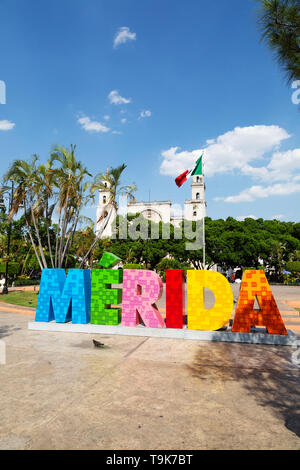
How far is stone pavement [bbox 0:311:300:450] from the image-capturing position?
401 cm

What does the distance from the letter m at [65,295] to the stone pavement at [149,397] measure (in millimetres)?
2089

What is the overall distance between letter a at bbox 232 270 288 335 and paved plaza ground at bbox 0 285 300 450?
2.27 feet

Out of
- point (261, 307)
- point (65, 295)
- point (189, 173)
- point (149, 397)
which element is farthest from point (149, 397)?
point (189, 173)

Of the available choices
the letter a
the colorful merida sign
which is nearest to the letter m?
the colorful merida sign

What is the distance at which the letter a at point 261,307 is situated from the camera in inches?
364

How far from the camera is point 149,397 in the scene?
531cm

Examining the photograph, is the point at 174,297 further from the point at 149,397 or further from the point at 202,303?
the point at 149,397

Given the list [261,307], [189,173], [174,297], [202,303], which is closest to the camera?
[261,307]

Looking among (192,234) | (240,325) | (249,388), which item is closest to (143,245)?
(192,234)

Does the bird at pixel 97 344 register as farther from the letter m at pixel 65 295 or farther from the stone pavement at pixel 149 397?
the letter m at pixel 65 295

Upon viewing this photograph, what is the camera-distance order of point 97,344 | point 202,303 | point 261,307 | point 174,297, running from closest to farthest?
point 97,344, point 261,307, point 202,303, point 174,297

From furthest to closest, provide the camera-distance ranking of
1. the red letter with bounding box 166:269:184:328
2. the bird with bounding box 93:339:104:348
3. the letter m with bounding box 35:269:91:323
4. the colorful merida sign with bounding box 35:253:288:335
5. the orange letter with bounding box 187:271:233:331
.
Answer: the letter m with bounding box 35:269:91:323, the red letter with bounding box 166:269:184:328, the orange letter with bounding box 187:271:233:331, the colorful merida sign with bounding box 35:253:288:335, the bird with bounding box 93:339:104:348

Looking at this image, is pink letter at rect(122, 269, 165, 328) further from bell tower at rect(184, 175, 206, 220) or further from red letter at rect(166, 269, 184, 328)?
bell tower at rect(184, 175, 206, 220)

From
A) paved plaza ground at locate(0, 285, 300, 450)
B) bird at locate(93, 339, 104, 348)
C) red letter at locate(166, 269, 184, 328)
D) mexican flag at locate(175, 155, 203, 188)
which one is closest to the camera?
paved plaza ground at locate(0, 285, 300, 450)
